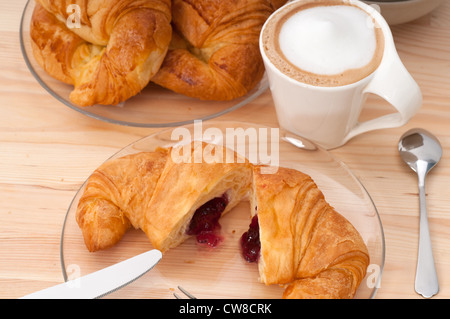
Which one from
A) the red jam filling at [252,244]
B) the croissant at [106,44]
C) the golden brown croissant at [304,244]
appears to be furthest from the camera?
the croissant at [106,44]

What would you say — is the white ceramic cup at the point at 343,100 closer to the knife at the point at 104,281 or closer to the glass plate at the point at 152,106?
the glass plate at the point at 152,106

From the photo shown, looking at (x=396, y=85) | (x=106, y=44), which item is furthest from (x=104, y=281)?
(x=396, y=85)

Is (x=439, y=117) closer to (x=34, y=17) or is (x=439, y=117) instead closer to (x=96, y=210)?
(x=96, y=210)

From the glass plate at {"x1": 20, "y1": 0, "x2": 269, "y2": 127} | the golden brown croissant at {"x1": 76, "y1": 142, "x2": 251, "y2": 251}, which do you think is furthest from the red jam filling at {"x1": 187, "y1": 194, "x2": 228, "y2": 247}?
the glass plate at {"x1": 20, "y1": 0, "x2": 269, "y2": 127}

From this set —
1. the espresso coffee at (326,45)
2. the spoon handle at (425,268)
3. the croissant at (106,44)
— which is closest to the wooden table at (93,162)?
the spoon handle at (425,268)

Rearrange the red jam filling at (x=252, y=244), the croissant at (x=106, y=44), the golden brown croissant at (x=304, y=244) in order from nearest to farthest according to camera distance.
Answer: the golden brown croissant at (x=304, y=244) < the red jam filling at (x=252, y=244) < the croissant at (x=106, y=44)

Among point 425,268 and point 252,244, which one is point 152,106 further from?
point 425,268

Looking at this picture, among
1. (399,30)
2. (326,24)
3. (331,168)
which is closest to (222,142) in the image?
(331,168)

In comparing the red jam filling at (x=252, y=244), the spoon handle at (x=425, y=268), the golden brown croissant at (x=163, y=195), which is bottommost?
the spoon handle at (x=425, y=268)
